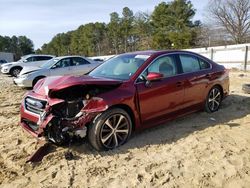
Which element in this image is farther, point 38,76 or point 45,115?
point 38,76

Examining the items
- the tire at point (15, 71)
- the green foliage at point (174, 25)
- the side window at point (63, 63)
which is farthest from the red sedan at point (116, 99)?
the green foliage at point (174, 25)

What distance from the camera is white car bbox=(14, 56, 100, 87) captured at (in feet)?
43.2

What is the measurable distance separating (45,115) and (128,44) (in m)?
62.2

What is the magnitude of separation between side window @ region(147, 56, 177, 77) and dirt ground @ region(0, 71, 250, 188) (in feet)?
3.52

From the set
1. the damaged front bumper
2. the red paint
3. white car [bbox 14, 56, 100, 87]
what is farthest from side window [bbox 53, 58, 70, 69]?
the damaged front bumper

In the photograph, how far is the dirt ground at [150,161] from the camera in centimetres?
411

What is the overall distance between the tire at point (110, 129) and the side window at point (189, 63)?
191 cm

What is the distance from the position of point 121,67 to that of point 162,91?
2.96 feet

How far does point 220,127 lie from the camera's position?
20.0 feet

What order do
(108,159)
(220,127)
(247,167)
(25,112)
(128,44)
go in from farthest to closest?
(128,44), (220,127), (25,112), (108,159), (247,167)

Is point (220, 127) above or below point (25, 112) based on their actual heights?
below

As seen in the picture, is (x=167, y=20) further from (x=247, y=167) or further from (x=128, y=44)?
(x=247, y=167)

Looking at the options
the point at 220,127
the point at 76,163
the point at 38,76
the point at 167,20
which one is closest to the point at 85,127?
the point at 76,163

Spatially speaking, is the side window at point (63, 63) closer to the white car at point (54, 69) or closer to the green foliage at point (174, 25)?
the white car at point (54, 69)
